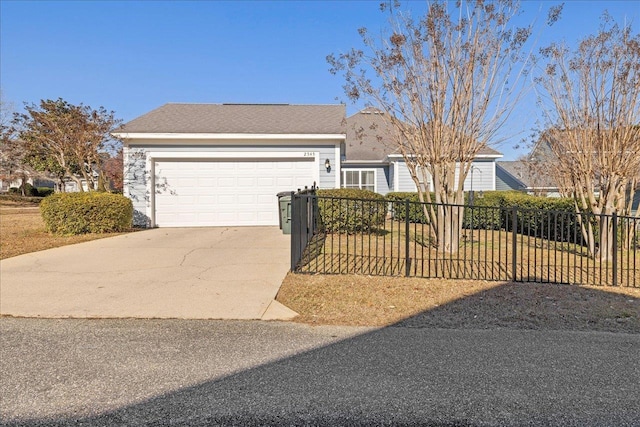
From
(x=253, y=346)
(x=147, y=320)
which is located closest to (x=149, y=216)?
(x=147, y=320)

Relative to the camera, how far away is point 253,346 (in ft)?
12.0

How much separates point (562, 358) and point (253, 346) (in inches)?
110

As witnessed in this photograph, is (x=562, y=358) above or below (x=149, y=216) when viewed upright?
below

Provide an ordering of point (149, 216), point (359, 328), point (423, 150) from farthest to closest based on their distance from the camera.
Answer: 1. point (149, 216)
2. point (423, 150)
3. point (359, 328)

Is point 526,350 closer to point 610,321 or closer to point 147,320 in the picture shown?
point 610,321

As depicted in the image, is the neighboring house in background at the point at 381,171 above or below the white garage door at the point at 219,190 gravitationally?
above

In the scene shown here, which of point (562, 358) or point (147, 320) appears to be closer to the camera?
point (562, 358)

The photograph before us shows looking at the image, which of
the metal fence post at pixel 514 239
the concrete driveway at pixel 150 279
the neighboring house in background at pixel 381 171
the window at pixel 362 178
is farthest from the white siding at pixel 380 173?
the metal fence post at pixel 514 239

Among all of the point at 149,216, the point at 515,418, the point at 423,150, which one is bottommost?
the point at 515,418

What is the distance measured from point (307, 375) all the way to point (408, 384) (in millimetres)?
779

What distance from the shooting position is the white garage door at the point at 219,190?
12.0 meters

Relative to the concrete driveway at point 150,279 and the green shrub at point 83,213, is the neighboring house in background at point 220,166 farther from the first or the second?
the concrete driveway at point 150,279

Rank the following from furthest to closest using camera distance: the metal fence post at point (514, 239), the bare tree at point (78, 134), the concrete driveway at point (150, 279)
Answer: the bare tree at point (78, 134) < the metal fence post at point (514, 239) < the concrete driveway at point (150, 279)

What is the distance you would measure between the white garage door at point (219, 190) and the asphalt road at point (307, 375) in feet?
25.8
